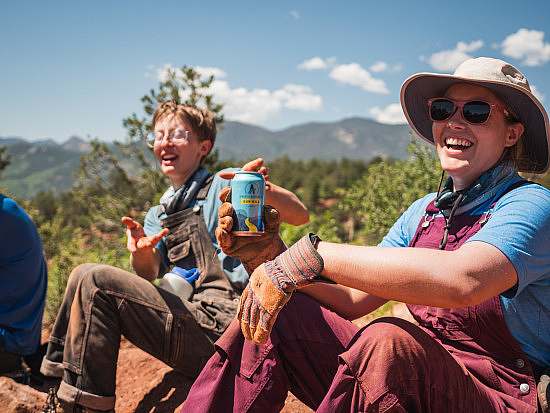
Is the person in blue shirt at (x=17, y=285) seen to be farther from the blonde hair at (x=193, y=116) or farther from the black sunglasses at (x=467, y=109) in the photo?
the black sunglasses at (x=467, y=109)

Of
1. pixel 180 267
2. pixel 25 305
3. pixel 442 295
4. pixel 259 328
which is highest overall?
pixel 442 295

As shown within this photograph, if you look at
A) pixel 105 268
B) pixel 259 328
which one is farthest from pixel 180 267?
pixel 259 328

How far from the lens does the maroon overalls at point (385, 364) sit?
63.0 inches

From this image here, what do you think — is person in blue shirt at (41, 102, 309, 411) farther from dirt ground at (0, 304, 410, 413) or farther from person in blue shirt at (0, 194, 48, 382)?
person in blue shirt at (0, 194, 48, 382)

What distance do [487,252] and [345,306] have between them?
809 millimetres

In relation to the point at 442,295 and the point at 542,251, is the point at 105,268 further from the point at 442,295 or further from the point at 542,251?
the point at 542,251

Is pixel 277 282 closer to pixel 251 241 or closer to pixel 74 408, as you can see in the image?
pixel 251 241

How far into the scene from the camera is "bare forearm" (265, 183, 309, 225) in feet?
9.09

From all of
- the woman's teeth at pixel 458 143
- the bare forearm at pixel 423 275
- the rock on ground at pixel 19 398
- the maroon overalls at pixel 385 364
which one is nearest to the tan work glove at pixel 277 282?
the bare forearm at pixel 423 275

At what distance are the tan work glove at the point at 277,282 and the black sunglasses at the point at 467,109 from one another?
2.55ft

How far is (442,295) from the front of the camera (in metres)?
1.54

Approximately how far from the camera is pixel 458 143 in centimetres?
201

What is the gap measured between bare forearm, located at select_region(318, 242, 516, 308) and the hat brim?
73cm

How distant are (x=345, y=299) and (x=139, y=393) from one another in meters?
1.64
